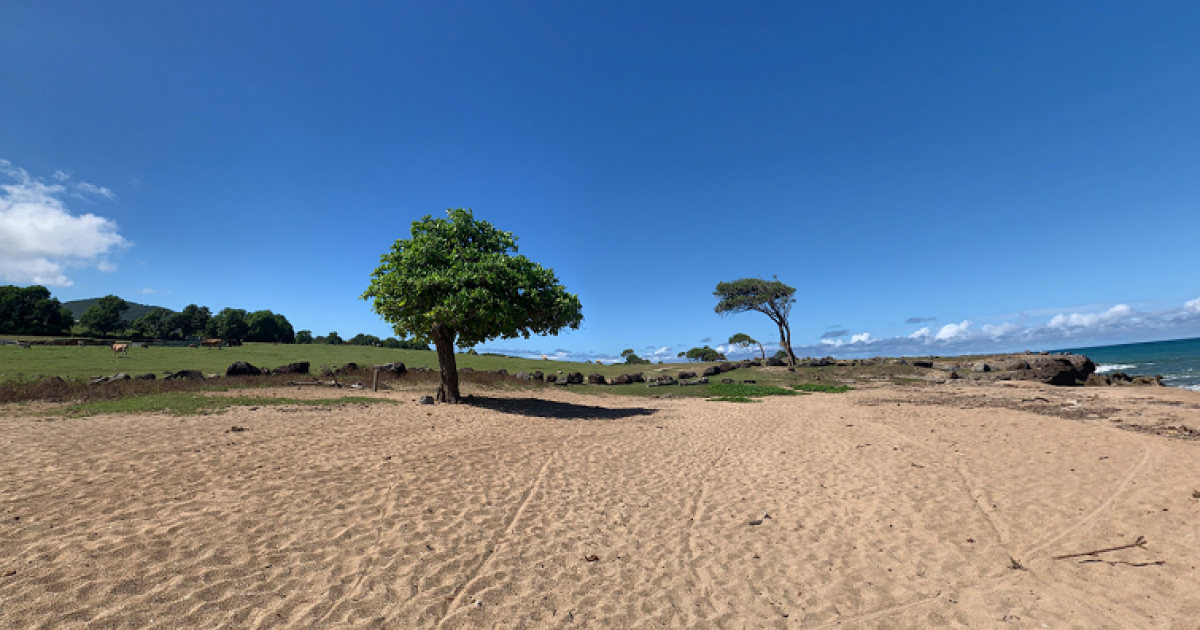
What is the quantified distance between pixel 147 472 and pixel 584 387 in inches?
1010

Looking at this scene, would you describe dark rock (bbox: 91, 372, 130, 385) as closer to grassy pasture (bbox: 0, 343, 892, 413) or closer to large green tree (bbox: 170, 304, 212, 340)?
grassy pasture (bbox: 0, 343, 892, 413)

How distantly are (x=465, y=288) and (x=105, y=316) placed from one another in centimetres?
10302

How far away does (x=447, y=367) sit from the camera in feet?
65.8

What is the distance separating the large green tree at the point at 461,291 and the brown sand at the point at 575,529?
5871 mm

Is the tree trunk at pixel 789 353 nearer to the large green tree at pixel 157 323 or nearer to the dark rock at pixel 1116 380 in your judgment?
the dark rock at pixel 1116 380

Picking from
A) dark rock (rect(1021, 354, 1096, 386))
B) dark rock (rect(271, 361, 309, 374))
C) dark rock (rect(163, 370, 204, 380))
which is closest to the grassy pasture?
dark rock (rect(163, 370, 204, 380))

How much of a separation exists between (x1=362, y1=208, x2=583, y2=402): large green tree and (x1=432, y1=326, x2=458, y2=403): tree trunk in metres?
0.03

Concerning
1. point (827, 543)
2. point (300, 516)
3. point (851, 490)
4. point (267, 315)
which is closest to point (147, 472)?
point (300, 516)

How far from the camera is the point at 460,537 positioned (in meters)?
6.57

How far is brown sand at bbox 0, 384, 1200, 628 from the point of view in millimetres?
4922

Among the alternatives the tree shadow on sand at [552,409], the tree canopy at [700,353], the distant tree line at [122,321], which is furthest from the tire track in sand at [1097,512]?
the distant tree line at [122,321]

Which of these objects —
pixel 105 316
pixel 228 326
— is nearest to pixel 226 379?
pixel 228 326

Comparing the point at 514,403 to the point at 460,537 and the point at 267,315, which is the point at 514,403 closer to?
the point at 460,537

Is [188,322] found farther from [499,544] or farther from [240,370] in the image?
[499,544]
